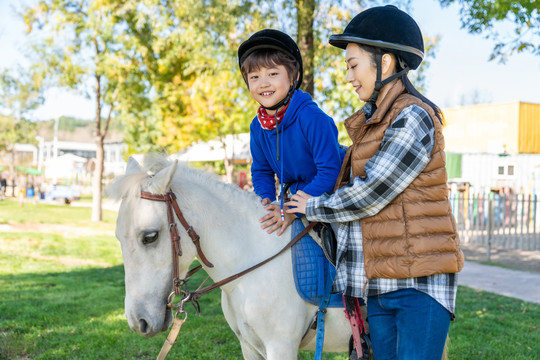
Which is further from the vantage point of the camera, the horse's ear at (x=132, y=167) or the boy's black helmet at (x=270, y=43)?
the boy's black helmet at (x=270, y=43)

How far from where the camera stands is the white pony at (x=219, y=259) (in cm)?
212

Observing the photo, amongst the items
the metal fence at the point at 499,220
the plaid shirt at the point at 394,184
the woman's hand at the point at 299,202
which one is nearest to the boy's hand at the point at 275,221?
the woman's hand at the point at 299,202

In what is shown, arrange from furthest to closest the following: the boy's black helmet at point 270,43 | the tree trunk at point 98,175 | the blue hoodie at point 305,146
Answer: the tree trunk at point 98,175
the boy's black helmet at point 270,43
the blue hoodie at point 305,146

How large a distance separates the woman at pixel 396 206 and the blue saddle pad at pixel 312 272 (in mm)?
208

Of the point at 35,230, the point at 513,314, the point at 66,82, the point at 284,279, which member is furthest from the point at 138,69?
the point at 284,279

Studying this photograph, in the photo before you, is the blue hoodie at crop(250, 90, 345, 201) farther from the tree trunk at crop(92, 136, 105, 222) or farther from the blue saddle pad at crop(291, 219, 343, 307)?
the tree trunk at crop(92, 136, 105, 222)

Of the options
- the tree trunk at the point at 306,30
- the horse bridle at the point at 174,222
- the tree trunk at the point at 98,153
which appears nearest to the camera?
the horse bridle at the point at 174,222

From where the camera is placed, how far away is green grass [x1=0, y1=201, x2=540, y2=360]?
16.0 ft

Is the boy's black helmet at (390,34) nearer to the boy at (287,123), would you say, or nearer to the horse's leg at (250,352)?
the boy at (287,123)

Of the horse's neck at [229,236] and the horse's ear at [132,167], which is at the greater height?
the horse's ear at [132,167]

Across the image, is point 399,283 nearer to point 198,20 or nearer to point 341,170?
point 341,170

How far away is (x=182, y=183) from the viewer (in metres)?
2.32

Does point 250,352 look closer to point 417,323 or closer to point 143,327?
point 143,327

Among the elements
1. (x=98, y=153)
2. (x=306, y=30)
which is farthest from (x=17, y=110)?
(x=306, y=30)
